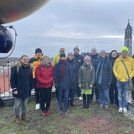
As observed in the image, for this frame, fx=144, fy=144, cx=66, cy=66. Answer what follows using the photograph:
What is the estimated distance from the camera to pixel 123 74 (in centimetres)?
430

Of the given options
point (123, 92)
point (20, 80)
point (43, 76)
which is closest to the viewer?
point (20, 80)

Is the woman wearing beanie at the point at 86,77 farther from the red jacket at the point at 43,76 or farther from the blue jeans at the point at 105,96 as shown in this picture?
the red jacket at the point at 43,76

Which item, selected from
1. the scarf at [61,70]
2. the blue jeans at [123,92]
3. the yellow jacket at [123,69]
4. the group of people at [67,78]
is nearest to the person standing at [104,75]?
the group of people at [67,78]

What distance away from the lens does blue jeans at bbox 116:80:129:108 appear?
14.2ft

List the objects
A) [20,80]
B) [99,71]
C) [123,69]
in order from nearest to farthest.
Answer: [20,80], [123,69], [99,71]

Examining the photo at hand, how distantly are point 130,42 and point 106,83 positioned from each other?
6318cm

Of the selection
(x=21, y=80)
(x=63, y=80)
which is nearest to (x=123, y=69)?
(x=63, y=80)

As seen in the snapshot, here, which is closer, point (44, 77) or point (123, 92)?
point (44, 77)

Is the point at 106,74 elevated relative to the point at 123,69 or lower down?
lower down

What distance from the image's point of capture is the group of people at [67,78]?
362cm

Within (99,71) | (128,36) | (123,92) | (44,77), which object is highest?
(128,36)

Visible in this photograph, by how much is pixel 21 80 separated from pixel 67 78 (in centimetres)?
136

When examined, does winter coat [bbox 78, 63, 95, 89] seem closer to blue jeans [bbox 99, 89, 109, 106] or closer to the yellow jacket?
blue jeans [bbox 99, 89, 109, 106]

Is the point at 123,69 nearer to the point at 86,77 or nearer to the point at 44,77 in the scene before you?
the point at 86,77
